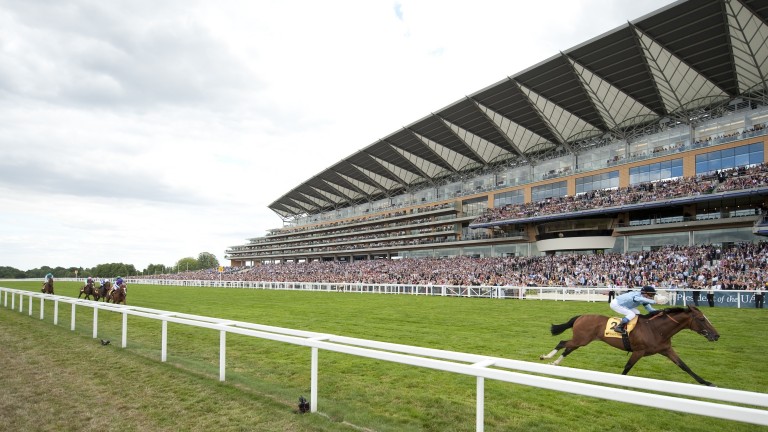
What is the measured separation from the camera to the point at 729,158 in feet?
105

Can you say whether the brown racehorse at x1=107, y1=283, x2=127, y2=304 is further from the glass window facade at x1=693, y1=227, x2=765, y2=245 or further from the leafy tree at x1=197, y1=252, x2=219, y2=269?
the leafy tree at x1=197, y1=252, x2=219, y2=269

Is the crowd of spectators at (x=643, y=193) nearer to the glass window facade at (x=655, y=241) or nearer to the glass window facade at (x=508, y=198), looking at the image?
the glass window facade at (x=508, y=198)

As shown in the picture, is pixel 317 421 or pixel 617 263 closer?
pixel 317 421

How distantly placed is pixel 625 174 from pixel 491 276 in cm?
1570

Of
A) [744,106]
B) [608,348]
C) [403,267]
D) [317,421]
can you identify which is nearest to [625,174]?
[744,106]

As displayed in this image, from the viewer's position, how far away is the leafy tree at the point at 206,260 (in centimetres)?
17300

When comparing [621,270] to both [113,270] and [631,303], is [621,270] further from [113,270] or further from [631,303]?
[113,270]

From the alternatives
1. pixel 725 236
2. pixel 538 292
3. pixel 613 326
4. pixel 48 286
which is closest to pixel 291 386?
pixel 613 326

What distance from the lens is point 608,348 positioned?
873cm

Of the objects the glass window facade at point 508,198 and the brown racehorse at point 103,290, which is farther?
the glass window facade at point 508,198

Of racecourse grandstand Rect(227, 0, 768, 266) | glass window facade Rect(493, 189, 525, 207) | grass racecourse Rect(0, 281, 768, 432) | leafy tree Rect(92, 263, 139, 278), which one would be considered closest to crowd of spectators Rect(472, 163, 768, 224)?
racecourse grandstand Rect(227, 0, 768, 266)

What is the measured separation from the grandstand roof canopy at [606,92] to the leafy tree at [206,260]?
136 meters

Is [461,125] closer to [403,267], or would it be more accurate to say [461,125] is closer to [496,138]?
[496,138]

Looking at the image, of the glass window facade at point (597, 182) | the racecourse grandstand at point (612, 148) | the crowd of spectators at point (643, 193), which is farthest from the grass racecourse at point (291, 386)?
the glass window facade at point (597, 182)
